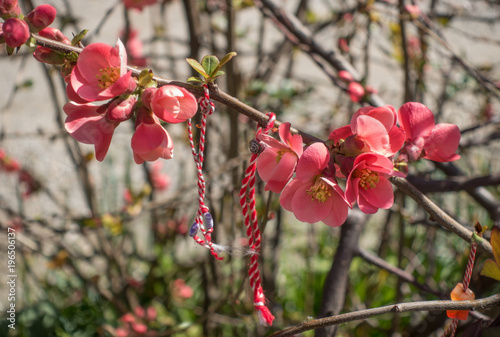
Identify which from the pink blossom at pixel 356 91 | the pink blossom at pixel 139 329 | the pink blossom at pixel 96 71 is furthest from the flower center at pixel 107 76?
the pink blossom at pixel 139 329

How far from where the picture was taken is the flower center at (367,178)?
0.49m

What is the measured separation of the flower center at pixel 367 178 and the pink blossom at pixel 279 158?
0.07m

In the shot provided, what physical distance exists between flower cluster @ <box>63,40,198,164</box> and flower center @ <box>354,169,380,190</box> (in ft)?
0.64

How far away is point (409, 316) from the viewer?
64.6 inches

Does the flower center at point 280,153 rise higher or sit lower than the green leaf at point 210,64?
lower

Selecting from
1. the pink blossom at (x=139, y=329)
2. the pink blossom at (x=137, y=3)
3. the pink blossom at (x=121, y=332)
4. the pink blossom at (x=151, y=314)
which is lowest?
the pink blossom at (x=151, y=314)

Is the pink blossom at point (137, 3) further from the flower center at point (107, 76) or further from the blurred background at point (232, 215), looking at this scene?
the flower center at point (107, 76)


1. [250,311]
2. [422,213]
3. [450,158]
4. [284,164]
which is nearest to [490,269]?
[450,158]

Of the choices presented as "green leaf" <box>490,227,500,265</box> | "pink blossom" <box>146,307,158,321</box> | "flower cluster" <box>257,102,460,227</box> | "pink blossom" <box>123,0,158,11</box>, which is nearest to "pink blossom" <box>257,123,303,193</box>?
"flower cluster" <box>257,102,460,227</box>

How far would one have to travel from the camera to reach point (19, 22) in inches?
17.6

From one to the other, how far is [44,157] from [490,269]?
2.73 metres

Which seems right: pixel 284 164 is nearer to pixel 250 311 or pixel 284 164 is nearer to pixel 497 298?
pixel 497 298

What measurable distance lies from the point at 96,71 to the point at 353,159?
11.8 inches

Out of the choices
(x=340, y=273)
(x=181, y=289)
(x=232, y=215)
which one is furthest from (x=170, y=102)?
(x=181, y=289)
